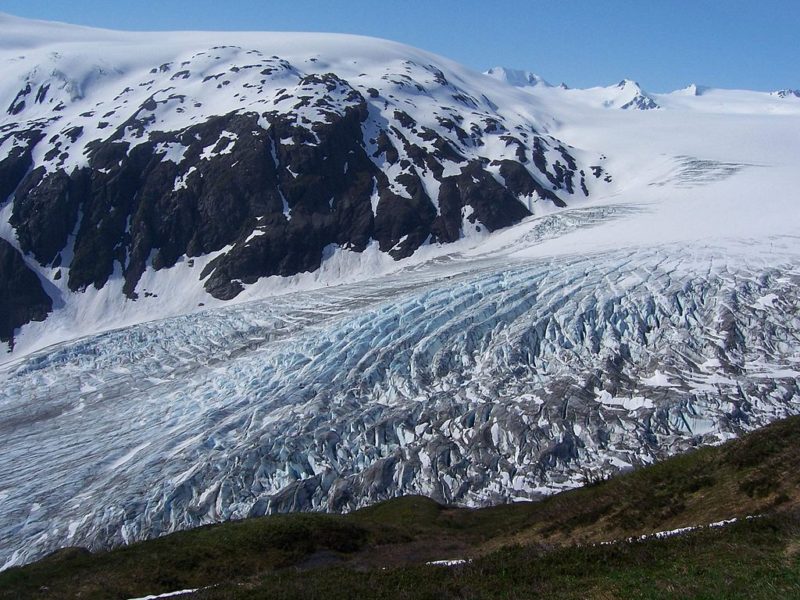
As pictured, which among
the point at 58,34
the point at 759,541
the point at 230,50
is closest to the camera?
the point at 759,541

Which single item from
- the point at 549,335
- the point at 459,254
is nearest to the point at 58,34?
the point at 459,254

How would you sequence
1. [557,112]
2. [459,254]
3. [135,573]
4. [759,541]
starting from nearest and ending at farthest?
[759,541], [135,573], [459,254], [557,112]

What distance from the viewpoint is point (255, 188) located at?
97938 mm

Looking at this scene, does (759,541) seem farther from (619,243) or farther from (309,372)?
(619,243)

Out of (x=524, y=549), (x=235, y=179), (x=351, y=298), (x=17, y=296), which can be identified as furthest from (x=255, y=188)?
(x=524, y=549)

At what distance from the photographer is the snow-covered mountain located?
35656mm

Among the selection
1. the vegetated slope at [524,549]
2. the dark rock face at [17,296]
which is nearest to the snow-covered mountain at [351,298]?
the dark rock face at [17,296]

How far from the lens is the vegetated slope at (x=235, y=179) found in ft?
296

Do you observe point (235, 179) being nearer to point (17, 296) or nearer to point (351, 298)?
point (17, 296)

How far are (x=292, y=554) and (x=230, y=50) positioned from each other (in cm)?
13957

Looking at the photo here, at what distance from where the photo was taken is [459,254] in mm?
84500

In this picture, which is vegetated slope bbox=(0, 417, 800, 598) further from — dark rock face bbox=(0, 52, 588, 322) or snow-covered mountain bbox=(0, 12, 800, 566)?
dark rock face bbox=(0, 52, 588, 322)

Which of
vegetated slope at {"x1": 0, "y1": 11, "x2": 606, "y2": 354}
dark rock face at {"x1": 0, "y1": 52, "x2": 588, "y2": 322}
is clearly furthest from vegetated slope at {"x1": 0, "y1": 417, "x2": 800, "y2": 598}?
dark rock face at {"x1": 0, "y1": 52, "x2": 588, "y2": 322}

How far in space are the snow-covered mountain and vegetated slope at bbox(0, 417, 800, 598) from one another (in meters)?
6.36
